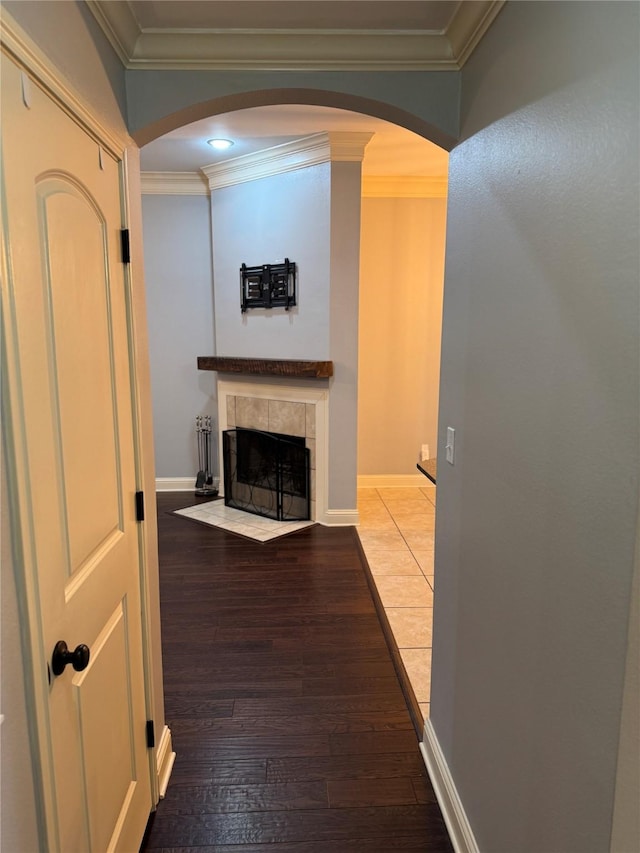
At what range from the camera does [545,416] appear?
3.59ft

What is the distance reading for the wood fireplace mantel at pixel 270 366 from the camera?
4246mm

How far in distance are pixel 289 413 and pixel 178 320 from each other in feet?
5.40

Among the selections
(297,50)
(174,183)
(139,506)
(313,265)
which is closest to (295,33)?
(297,50)

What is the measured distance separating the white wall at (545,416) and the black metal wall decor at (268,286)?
284 centimetres

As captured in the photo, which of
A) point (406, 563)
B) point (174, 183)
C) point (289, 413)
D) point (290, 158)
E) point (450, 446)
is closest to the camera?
point (450, 446)

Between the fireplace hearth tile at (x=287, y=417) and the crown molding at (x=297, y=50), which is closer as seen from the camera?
the crown molding at (x=297, y=50)

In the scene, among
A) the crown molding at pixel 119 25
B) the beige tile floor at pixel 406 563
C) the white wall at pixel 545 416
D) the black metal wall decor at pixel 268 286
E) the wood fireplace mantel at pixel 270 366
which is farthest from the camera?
the black metal wall decor at pixel 268 286

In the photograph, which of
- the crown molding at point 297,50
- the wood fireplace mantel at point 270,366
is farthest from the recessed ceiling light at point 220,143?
the crown molding at point 297,50

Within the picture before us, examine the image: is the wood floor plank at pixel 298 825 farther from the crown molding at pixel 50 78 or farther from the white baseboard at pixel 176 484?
the white baseboard at pixel 176 484

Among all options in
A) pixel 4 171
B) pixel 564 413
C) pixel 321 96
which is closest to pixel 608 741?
pixel 564 413

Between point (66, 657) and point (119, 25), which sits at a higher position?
point (119, 25)

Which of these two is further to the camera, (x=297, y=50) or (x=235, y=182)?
(x=235, y=182)

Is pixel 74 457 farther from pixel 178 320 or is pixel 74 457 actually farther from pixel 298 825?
pixel 178 320

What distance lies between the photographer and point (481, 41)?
56.6 inches
